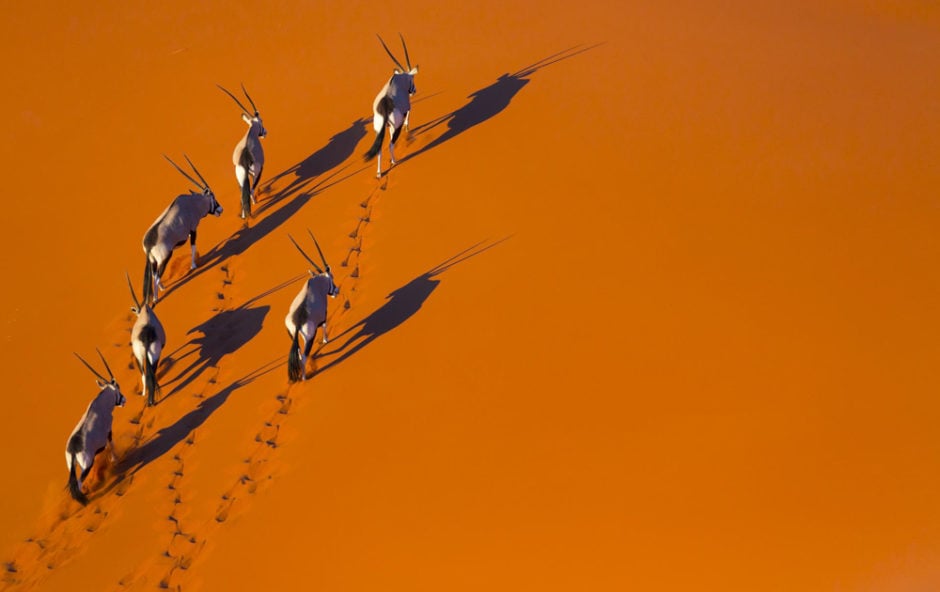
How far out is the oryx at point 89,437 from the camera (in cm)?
829

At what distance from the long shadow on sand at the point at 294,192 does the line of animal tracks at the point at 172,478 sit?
1.45 metres

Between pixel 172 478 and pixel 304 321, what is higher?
pixel 304 321

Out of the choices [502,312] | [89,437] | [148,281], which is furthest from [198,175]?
[502,312]

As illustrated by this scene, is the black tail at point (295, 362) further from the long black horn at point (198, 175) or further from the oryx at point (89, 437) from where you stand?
the long black horn at point (198, 175)

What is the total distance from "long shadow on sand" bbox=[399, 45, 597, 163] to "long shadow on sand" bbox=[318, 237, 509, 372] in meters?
2.40

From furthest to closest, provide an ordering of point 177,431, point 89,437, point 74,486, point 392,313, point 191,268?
point 191,268, point 392,313, point 177,431, point 89,437, point 74,486

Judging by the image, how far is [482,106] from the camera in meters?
13.0

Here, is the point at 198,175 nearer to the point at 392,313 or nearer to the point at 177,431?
the point at 392,313

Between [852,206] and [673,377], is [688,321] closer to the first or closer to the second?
[673,377]

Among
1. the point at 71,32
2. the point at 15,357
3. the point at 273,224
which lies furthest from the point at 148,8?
the point at 15,357

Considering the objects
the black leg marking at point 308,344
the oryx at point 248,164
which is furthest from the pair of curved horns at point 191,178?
the black leg marking at point 308,344

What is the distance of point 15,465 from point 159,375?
1.52 metres

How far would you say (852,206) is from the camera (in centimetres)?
1060

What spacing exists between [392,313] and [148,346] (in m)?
2.33
